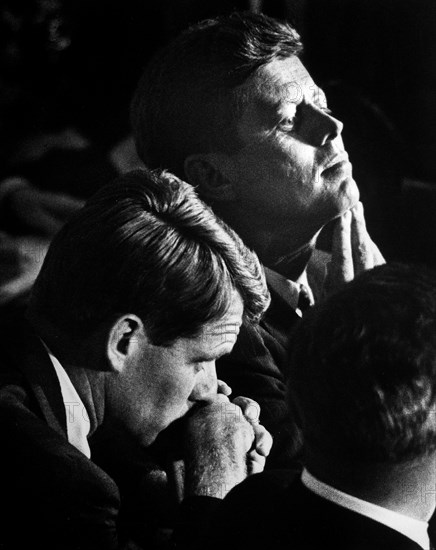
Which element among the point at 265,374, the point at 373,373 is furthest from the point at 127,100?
the point at 373,373

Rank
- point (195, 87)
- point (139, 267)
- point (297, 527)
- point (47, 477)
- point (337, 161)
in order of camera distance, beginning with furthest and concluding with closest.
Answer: point (337, 161) < point (195, 87) < point (139, 267) < point (47, 477) < point (297, 527)

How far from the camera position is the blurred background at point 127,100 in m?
2.04

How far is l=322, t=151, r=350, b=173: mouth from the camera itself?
219 cm

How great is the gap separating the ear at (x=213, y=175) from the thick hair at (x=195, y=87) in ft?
0.06

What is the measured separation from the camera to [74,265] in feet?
6.55

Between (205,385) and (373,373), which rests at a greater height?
(373,373)

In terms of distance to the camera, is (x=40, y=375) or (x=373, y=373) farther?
(x=40, y=375)

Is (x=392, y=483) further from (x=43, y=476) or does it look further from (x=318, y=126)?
(x=318, y=126)

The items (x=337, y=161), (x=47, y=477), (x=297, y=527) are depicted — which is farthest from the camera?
(x=337, y=161)

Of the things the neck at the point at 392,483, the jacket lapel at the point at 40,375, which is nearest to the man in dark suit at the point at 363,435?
the neck at the point at 392,483

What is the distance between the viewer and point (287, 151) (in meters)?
2.16

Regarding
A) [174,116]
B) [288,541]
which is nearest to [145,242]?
[174,116]

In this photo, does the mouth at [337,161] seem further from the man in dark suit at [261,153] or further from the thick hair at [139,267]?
the thick hair at [139,267]

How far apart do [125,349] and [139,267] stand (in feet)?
0.53
